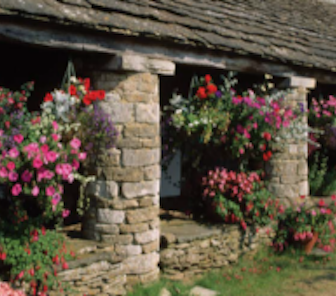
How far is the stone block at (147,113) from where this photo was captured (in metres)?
4.79

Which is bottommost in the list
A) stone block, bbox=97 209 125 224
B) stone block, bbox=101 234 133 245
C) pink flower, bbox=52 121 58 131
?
stone block, bbox=101 234 133 245

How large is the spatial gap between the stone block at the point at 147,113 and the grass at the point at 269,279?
1774mm

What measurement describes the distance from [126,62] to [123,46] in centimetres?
17

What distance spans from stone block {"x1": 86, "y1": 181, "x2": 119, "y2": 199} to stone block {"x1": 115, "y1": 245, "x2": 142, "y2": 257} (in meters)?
0.54

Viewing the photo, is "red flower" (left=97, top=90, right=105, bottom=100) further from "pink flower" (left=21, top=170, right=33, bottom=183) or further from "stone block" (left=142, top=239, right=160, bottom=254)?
"stone block" (left=142, top=239, right=160, bottom=254)

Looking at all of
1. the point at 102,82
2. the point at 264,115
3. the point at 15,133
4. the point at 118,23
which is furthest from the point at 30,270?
the point at 264,115

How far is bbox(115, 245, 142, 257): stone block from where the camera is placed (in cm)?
472

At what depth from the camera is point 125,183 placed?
473cm

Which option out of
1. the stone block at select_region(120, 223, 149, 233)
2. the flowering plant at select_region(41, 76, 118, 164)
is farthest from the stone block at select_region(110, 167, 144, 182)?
the stone block at select_region(120, 223, 149, 233)

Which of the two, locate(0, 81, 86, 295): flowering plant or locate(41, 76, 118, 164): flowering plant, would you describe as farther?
locate(41, 76, 118, 164): flowering plant

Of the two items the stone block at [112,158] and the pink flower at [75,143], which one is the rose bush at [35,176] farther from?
the stone block at [112,158]

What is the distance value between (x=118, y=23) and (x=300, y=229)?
3770mm

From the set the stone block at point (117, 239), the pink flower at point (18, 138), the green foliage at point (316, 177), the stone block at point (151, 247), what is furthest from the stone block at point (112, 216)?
the green foliage at point (316, 177)

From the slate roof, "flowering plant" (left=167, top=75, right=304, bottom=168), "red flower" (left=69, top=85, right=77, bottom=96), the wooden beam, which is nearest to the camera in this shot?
the wooden beam
